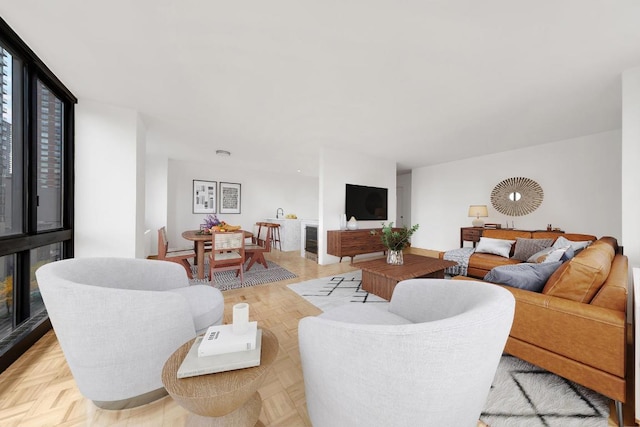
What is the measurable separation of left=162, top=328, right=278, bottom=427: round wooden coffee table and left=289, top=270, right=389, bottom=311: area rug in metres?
1.55

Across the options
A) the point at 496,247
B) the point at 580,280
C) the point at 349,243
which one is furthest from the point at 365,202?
the point at 580,280

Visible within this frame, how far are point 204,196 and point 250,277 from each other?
10.7ft

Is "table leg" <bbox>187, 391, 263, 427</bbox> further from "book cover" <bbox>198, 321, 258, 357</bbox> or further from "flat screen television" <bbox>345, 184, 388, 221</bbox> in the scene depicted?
"flat screen television" <bbox>345, 184, 388, 221</bbox>

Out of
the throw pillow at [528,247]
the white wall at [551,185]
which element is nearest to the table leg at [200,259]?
the throw pillow at [528,247]

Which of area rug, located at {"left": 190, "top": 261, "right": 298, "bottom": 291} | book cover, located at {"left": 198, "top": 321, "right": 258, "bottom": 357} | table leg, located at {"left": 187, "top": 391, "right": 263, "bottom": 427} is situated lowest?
area rug, located at {"left": 190, "top": 261, "right": 298, "bottom": 291}

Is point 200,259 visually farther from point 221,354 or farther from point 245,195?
point 245,195

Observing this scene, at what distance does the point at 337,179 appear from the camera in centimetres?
462

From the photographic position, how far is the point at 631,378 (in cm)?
139

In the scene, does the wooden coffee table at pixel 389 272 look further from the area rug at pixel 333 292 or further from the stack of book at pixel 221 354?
the stack of book at pixel 221 354

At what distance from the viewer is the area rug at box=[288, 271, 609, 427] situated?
1129 millimetres

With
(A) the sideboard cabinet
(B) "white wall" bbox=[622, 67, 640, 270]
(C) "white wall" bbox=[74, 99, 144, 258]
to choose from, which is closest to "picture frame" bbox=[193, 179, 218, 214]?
(C) "white wall" bbox=[74, 99, 144, 258]

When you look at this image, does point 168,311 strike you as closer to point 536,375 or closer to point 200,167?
point 536,375

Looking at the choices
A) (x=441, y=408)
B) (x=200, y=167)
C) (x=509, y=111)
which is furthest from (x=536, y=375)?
(x=200, y=167)

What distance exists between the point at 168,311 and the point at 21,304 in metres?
1.86
